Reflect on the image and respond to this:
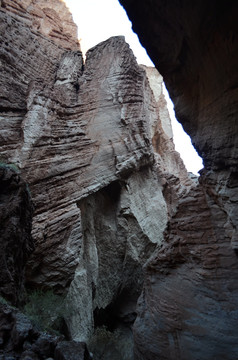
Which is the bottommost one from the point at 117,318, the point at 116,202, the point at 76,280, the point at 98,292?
the point at 117,318

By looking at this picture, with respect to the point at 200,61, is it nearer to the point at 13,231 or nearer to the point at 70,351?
the point at 13,231

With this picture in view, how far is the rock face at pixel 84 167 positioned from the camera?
11148 millimetres

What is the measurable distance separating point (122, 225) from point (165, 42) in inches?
392

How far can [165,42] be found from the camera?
5.51m

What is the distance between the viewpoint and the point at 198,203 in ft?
25.6

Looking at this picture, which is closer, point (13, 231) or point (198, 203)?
point (13, 231)

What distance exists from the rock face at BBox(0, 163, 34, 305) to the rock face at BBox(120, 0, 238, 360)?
3.78 metres

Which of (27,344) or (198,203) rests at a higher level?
(198,203)

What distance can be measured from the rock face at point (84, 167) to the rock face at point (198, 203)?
4.21 m

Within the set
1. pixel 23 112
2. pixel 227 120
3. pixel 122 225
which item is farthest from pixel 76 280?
pixel 227 120

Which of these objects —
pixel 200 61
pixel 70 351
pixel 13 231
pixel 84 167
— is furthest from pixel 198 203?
pixel 84 167

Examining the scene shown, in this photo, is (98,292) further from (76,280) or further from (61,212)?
(61,212)

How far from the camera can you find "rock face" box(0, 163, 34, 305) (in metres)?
6.86

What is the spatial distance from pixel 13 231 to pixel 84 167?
5.94m
